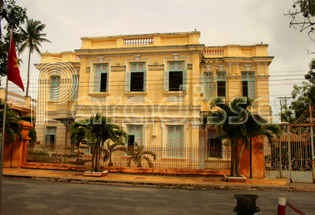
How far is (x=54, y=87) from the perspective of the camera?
68.5ft

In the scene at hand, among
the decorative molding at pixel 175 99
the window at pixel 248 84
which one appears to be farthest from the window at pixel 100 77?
the window at pixel 248 84

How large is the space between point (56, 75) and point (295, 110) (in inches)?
820

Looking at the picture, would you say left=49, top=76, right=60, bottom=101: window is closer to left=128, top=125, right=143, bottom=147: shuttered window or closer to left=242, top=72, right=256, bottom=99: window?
left=128, top=125, right=143, bottom=147: shuttered window

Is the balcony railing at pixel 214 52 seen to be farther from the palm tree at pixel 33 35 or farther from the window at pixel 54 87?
the palm tree at pixel 33 35

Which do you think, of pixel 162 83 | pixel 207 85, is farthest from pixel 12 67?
pixel 207 85

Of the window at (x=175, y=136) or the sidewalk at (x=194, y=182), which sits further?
the window at (x=175, y=136)

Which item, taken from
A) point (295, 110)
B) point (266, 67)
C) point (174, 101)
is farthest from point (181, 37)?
point (295, 110)

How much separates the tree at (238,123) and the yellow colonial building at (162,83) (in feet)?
13.5

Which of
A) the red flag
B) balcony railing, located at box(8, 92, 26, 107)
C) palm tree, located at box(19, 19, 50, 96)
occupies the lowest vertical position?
the red flag

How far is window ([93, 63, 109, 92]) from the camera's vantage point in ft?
60.5

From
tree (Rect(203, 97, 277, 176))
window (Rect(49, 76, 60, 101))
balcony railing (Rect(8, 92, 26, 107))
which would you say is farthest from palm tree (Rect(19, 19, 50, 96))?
tree (Rect(203, 97, 277, 176))

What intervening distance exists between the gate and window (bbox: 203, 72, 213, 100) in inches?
269

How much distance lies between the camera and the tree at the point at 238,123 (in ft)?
38.2

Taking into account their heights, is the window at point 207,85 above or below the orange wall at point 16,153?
above
